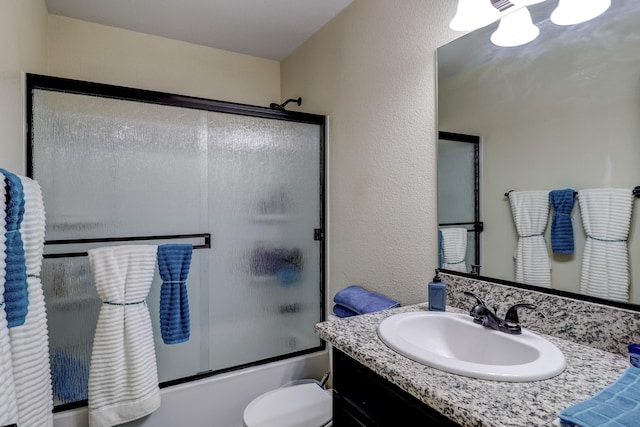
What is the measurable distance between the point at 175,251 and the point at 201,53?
1701 mm

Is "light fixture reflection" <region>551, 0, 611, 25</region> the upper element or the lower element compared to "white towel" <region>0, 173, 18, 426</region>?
upper

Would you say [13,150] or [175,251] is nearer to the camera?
[13,150]

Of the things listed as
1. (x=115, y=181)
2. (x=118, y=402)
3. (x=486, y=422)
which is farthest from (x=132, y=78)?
(x=486, y=422)

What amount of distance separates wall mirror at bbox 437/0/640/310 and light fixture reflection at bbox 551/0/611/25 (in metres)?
0.02

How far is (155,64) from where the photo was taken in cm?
245

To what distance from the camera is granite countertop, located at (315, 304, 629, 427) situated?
2.19 feet

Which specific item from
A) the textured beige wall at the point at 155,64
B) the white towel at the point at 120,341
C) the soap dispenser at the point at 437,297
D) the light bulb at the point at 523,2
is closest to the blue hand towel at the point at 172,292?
the white towel at the point at 120,341

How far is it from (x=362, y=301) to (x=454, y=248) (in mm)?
508

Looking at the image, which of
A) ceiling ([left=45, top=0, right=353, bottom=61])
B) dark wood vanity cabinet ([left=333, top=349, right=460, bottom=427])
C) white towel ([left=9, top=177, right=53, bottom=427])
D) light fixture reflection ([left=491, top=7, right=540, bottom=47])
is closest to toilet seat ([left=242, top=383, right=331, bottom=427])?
dark wood vanity cabinet ([left=333, top=349, right=460, bottom=427])

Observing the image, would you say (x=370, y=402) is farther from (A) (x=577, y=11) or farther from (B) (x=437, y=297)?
(A) (x=577, y=11)

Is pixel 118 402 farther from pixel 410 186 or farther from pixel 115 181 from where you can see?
pixel 410 186

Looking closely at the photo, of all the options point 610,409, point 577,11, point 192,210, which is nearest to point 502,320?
point 610,409

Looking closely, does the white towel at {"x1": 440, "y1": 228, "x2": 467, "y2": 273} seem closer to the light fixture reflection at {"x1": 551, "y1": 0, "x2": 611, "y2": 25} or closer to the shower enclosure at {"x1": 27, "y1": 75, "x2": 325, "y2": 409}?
the light fixture reflection at {"x1": 551, "y1": 0, "x2": 611, "y2": 25}

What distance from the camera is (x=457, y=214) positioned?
144 cm
